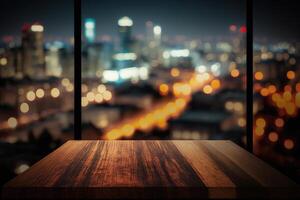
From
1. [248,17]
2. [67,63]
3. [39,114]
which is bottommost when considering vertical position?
[39,114]

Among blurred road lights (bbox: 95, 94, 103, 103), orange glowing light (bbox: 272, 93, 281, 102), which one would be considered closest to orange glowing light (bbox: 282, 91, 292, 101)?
orange glowing light (bbox: 272, 93, 281, 102)

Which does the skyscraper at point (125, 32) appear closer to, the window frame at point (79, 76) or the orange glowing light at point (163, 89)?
the orange glowing light at point (163, 89)

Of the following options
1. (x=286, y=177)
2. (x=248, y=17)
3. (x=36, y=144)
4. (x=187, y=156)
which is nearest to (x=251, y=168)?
(x=286, y=177)

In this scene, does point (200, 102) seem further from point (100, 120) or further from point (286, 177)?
point (286, 177)

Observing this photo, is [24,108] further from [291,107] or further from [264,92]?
[291,107]

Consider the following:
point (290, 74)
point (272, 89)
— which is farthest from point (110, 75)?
point (290, 74)

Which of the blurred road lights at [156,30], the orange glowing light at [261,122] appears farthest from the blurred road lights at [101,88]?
the orange glowing light at [261,122]

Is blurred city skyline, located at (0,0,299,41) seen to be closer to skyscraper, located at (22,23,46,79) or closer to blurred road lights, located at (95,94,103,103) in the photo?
skyscraper, located at (22,23,46,79)
